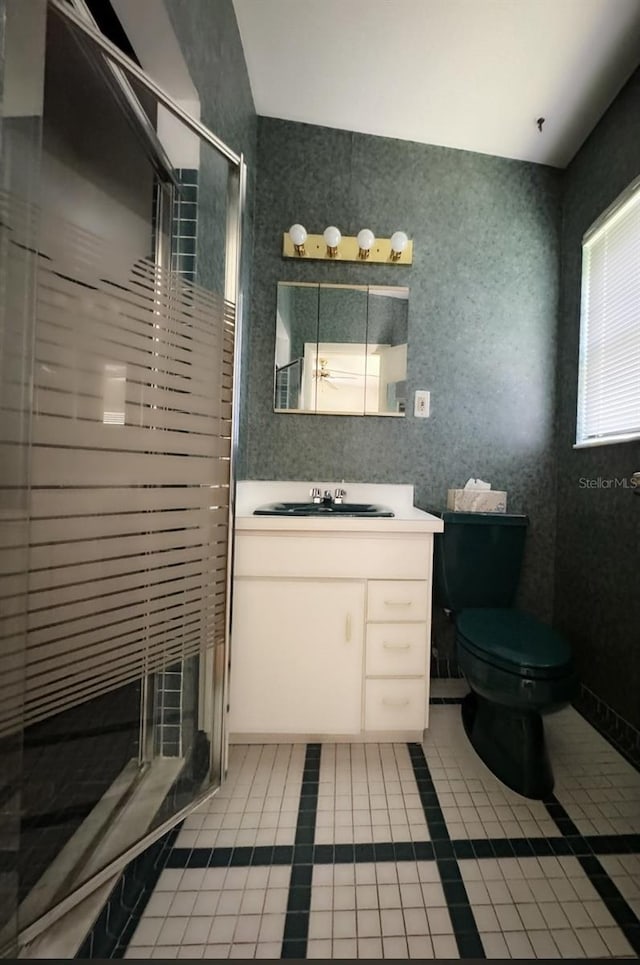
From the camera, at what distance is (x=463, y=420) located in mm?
1883

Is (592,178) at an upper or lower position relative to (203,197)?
upper

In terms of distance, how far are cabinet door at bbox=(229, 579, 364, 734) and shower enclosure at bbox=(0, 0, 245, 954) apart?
0.68 ft

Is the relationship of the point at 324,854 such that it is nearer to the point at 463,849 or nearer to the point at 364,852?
the point at 364,852

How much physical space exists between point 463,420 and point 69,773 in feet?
6.08

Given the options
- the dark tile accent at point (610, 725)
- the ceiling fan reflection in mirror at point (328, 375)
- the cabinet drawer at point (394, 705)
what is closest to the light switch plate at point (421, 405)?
the ceiling fan reflection in mirror at point (328, 375)

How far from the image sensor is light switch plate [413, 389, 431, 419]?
1.87 meters

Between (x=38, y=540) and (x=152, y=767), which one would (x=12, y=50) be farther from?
(x=152, y=767)

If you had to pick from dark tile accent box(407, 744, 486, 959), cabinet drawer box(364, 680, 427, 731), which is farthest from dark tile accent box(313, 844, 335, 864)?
cabinet drawer box(364, 680, 427, 731)

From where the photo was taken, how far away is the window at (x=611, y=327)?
1460 millimetres

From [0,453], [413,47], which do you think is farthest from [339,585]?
[413,47]

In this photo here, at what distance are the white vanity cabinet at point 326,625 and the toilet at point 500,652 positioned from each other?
24cm

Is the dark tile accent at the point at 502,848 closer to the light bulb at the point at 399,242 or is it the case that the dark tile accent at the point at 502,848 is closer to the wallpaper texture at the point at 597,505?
the wallpaper texture at the point at 597,505

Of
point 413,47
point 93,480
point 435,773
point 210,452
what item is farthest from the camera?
point 413,47

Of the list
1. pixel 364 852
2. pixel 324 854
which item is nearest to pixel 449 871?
pixel 364 852
